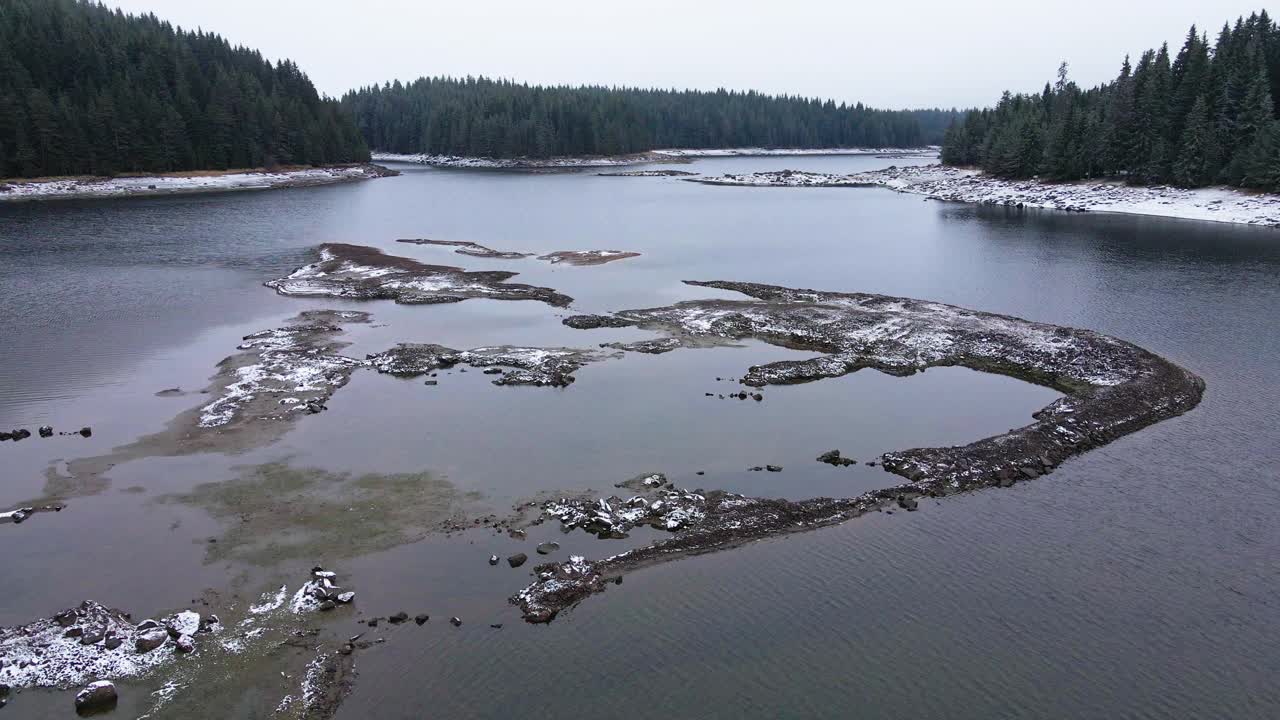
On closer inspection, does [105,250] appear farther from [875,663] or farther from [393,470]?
[875,663]

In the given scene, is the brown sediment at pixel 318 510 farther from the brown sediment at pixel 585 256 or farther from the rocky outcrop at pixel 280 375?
the brown sediment at pixel 585 256

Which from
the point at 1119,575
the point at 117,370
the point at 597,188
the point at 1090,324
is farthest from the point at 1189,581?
the point at 597,188

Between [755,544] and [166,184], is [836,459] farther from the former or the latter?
[166,184]

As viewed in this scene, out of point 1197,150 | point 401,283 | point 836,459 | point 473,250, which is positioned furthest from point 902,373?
point 1197,150

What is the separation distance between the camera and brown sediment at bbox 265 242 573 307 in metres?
49.0

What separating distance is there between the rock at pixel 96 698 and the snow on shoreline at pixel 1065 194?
92043mm

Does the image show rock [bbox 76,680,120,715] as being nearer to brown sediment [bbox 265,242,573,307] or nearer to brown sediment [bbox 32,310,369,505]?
brown sediment [bbox 32,310,369,505]

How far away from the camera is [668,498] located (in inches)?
872

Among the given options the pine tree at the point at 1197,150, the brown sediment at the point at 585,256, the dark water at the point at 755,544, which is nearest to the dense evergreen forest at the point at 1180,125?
the pine tree at the point at 1197,150

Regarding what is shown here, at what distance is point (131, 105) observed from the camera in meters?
116

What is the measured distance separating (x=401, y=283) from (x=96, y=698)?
4004 cm

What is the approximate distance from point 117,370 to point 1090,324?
157 feet

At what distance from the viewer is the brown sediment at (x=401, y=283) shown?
4900 centimetres

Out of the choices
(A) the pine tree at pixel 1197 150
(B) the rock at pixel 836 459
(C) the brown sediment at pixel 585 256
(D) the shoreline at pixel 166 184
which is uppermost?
(A) the pine tree at pixel 1197 150
